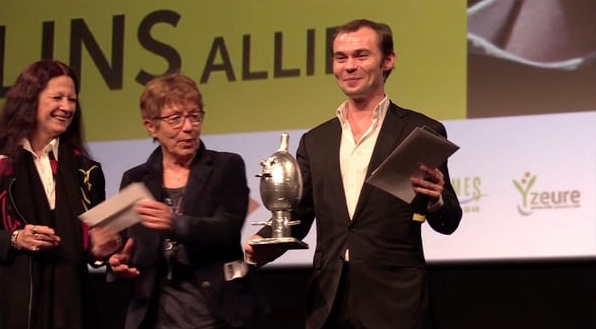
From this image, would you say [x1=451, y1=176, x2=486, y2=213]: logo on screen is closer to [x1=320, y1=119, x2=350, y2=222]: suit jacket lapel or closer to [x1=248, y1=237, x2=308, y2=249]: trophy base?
[x1=320, y1=119, x2=350, y2=222]: suit jacket lapel

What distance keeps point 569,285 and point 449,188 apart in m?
1.55

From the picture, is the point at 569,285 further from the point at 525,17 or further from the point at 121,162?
the point at 121,162

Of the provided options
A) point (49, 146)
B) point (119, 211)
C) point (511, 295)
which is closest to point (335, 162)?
point (119, 211)

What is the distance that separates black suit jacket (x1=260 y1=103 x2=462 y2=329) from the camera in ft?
10.1

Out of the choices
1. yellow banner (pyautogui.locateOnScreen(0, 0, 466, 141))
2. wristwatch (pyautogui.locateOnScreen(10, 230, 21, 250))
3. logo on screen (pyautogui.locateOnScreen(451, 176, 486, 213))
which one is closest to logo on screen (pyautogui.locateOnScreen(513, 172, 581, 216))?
logo on screen (pyautogui.locateOnScreen(451, 176, 486, 213))

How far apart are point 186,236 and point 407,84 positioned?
1.69m

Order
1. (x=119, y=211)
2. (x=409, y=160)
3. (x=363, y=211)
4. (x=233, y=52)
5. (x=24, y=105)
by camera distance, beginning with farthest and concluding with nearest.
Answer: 1. (x=233, y=52)
2. (x=24, y=105)
3. (x=363, y=211)
4. (x=119, y=211)
5. (x=409, y=160)

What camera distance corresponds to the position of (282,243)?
117 inches

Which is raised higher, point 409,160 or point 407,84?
point 407,84

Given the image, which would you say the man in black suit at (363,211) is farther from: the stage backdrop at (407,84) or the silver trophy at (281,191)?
the stage backdrop at (407,84)

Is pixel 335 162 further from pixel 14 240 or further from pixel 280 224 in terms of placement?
pixel 14 240

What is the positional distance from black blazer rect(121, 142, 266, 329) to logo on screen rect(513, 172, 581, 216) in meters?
1.41

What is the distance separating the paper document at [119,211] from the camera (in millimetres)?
2990

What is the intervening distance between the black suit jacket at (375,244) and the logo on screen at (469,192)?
116 centimetres
